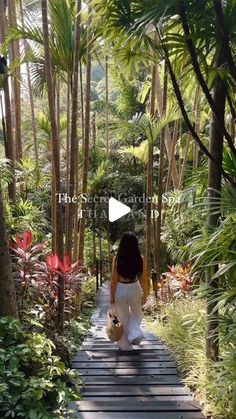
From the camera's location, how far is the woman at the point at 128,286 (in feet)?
13.4

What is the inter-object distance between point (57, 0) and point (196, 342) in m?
3.65

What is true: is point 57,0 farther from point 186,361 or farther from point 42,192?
point 42,192

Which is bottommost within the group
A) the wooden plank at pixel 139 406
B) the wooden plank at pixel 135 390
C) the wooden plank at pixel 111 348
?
the wooden plank at pixel 111 348

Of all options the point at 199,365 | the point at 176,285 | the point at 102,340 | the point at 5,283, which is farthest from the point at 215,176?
the point at 176,285

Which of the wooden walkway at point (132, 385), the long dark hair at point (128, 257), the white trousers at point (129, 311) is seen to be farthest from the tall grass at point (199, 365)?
the long dark hair at point (128, 257)

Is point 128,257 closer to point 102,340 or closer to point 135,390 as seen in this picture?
point 102,340

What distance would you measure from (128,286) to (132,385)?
116 centimetres

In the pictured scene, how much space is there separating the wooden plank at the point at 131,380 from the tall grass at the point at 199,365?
0.11 metres

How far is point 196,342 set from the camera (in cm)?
334

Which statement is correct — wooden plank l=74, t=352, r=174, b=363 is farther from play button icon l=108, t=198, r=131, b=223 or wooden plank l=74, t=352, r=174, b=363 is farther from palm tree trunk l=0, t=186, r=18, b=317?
play button icon l=108, t=198, r=131, b=223

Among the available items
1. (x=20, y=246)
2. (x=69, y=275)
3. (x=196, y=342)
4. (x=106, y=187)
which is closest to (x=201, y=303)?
(x=196, y=342)

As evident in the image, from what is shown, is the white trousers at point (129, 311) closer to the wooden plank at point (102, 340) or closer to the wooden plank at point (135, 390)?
the wooden plank at point (102, 340)

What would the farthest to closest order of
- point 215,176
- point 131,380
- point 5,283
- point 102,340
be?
1. point 102,340
2. point 131,380
3. point 215,176
4. point 5,283

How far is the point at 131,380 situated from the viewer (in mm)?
3150
